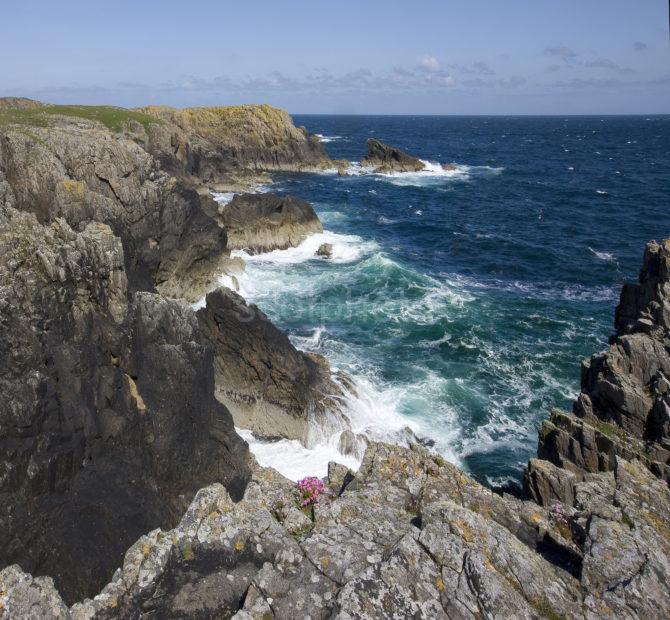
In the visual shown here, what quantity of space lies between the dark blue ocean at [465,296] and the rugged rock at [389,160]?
22.7 meters

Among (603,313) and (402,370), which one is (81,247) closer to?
(402,370)

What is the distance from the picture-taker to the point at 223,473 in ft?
64.7

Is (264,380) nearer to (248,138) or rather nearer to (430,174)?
(248,138)

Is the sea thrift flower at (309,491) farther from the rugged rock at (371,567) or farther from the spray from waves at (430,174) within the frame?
the spray from waves at (430,174)

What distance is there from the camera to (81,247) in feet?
59.3

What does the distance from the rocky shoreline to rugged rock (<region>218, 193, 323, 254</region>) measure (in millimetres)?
17013

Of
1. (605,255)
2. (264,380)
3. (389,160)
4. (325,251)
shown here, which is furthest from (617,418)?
(389,160)

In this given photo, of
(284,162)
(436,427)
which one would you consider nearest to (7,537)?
(436,427)

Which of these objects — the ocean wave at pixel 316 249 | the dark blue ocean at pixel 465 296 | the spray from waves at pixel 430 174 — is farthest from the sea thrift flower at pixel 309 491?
the spray from waves at pixel 430 174

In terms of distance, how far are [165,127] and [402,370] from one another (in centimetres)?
5837

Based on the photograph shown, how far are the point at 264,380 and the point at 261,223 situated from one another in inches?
1259

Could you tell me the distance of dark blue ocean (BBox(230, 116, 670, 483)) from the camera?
29.2 meters

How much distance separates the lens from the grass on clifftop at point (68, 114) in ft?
132

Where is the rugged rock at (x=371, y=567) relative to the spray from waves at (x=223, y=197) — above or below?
above
